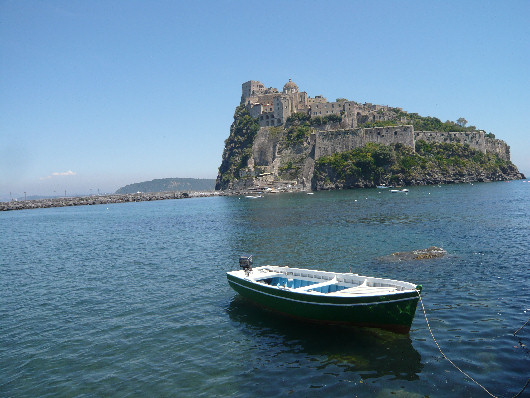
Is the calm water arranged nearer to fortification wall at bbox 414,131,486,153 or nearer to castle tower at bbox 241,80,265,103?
fortification wall at bbox 414,131,486,153

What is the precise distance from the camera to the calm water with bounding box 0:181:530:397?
10.7 metres

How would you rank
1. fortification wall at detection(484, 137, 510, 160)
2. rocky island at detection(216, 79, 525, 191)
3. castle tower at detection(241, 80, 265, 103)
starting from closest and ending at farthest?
rocky island at detection(216, 79, 525, 191), fortification wall at detection(484, 137, 510, 160), castle tower at detection(241, 80, 265, 103)

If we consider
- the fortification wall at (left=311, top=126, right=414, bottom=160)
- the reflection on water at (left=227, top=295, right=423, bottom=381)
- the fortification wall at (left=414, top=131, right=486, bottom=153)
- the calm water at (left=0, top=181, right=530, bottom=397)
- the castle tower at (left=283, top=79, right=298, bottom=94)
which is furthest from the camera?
the castle tower at (left=283, top=79, right=298, bottom=94)

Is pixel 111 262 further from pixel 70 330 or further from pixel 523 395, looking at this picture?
pixel 523 395

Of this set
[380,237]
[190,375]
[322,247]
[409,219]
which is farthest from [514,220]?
[190,375]

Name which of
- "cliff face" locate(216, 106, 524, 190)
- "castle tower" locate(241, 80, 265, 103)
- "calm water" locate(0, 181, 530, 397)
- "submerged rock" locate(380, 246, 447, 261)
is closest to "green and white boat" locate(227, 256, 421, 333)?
"calm water" locate(0, 181, 530, 397)

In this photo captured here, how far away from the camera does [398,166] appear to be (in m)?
103

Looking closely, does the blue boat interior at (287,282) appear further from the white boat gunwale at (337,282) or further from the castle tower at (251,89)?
the castle tower at (251,89)

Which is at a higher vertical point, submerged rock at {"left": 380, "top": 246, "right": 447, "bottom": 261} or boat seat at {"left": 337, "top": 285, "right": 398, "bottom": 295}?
boat seat at {"left": 337, "top": 285, "right": 398, "bottom": 295}

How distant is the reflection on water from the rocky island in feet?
303

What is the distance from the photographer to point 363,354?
1186 cm

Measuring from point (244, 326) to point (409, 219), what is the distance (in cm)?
2984

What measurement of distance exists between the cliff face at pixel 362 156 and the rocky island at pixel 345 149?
10.1 inches

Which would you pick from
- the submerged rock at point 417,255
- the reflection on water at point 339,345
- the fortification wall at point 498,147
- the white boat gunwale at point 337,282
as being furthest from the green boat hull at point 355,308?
the fortification wall at point 498,147
